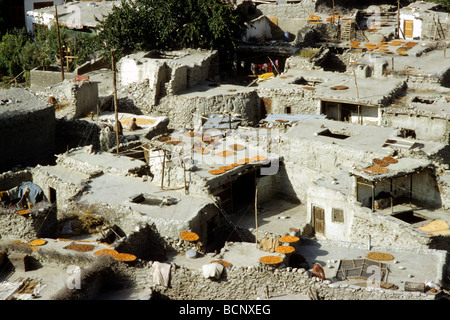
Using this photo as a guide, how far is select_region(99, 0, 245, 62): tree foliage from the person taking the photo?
149 ft

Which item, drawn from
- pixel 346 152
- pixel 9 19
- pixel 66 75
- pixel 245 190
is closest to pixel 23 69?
pixel 66 75

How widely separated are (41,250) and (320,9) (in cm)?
3335

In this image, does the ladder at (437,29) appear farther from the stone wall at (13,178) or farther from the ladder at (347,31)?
the stone wall at (13,178)

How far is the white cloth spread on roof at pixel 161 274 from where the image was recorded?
2450cm

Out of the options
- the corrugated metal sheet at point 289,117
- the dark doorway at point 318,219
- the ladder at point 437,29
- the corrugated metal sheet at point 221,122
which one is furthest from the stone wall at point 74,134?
the ladder at point 437,29

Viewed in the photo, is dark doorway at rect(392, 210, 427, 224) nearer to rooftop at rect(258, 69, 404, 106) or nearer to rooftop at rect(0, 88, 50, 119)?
rooftop at rect(258, 69, 404, 106)

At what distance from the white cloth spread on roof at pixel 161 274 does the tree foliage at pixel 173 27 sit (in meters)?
22.9

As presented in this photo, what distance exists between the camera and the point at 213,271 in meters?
24.0

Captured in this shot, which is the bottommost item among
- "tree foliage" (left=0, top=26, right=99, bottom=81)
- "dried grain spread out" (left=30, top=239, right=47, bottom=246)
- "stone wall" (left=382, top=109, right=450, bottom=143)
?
"dried grain spread out" (left=30, top=239, right=47, bottom=246)

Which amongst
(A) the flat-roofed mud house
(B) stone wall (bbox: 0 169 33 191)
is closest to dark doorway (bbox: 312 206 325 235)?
(B) stone wall (bbox: 0 169 33 191)

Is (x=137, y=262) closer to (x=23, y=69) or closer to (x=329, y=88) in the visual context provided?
(x=329, y=88)

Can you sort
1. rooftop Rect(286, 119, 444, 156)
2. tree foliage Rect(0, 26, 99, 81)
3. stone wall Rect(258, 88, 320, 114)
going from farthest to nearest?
tree foliage Rect(0, 26, 99, 81) < stone wall Rect(258, 88, 320, 114) < rooftop Rect(286, 119, 444, 156)

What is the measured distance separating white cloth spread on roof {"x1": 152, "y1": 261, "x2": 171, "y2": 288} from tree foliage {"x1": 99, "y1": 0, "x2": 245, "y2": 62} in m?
22.9

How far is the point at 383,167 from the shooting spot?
96.3 feet
